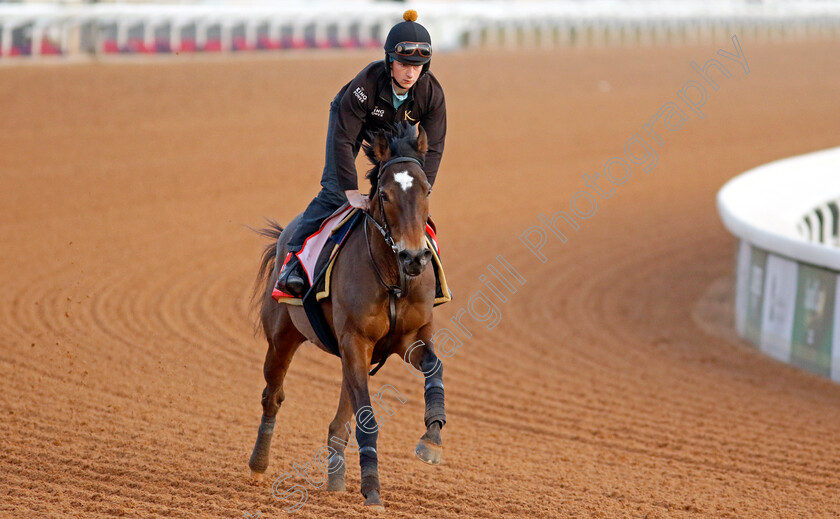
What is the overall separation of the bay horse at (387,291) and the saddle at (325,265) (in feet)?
0.19

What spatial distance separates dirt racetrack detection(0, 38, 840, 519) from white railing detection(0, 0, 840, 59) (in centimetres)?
238

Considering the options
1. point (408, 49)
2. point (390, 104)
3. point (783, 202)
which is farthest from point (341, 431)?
point (783, 202)

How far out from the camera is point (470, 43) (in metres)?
37.1

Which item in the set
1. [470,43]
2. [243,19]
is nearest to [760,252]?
[243,19]

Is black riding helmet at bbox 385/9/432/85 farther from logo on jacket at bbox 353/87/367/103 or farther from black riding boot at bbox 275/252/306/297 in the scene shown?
black riding boot at bbox 275/252/306/297

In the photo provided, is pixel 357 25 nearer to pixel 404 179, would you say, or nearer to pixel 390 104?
pixel 390 104

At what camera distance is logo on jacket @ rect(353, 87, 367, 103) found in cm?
512

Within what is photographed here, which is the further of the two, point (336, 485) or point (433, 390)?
point (336, 485)

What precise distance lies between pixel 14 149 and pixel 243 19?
42.6ft

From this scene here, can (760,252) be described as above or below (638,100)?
below

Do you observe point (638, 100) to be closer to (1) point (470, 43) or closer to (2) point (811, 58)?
(1) point (470, 43)

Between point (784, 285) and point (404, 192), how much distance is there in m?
5.43

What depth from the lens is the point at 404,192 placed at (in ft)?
15.2

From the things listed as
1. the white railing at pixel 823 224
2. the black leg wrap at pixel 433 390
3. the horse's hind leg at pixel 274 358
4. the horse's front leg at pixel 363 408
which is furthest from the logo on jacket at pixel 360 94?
the white railing at pixel 823 224
